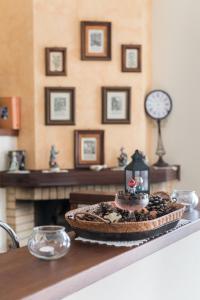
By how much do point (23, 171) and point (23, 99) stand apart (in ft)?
2.14

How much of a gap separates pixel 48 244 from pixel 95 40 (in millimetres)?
3215

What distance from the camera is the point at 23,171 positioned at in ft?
13.6

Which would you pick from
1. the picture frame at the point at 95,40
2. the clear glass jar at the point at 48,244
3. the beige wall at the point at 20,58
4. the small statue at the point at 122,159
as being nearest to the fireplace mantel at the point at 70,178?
the small statue at the point at 122,159

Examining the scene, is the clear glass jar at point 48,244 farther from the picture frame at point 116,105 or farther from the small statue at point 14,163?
the picture frame at point 116,105

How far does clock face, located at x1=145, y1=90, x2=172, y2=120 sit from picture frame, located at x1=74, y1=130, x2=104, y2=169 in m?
0.53

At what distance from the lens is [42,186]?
13.4 ft

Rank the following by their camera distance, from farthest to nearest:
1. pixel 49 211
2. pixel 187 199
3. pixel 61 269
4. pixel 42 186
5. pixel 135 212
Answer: pixel 49 211
pixel 42 186
pixel 187 199
pixel 135 212
pixel 61 269

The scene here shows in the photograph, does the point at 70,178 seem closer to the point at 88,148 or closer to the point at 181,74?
the point at 88,148

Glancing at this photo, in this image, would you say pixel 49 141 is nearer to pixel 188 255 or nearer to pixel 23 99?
pixel 23 99

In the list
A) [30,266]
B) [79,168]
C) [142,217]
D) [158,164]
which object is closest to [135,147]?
[158,164]

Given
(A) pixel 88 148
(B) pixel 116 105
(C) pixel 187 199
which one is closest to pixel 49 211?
(A) pixel 88 148

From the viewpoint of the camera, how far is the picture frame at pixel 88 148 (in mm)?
4328

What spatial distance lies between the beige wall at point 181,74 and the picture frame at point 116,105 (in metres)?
0.38

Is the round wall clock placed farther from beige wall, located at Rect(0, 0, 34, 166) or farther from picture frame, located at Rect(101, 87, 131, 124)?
beige wall, located at Rect(0, 0, 34, 166)
